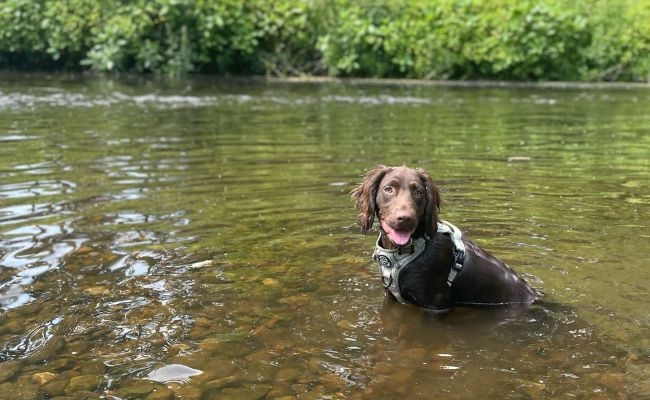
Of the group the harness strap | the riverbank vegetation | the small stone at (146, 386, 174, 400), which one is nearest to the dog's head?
the harness strap

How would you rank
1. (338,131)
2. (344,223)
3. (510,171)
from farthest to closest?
(338,131), (510,171), (344,223)

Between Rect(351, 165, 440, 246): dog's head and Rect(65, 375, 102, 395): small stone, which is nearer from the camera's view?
Rect(65, 375, 102, 395): small stone

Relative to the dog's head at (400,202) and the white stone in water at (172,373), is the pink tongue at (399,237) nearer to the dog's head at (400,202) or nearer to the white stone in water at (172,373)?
the dog's head at (400,202)

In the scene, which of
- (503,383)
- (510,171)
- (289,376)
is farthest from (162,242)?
(510,171)

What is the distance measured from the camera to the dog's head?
452 cm

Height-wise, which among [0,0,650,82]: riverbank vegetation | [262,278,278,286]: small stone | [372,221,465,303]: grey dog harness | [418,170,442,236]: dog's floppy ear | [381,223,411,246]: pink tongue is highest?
[0,0,650,82]: riverbank vegetation

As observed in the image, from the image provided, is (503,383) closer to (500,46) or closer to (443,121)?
(443,121)

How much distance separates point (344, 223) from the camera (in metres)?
7.21

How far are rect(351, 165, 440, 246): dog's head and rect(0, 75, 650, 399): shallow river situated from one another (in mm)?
661

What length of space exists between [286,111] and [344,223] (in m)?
9.28

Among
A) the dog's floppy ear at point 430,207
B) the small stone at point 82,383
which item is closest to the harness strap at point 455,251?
the dog's floppy ear at point 430,207

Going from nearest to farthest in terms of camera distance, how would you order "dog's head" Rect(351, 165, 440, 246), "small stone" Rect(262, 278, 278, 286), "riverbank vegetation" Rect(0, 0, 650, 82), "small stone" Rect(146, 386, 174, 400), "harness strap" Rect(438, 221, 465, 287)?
1. "small stone" Rect(146, 386, 174, 400)
2. "dog's head" Rect(351, 165, 440, 246)
3. "harness strap" Rect(438, 221, 465, 287)
4. "small stone" Rect(262, 278, 278, 286)
5. "riverbank vegetation" Rect(0, 0, 650, 82)

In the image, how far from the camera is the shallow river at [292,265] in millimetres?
4070

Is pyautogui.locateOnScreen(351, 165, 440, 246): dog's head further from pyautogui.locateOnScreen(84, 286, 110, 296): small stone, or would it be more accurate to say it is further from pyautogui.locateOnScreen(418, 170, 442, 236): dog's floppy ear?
pyautogui.locateOnScreen(84, 286, 110, 296): small stone
